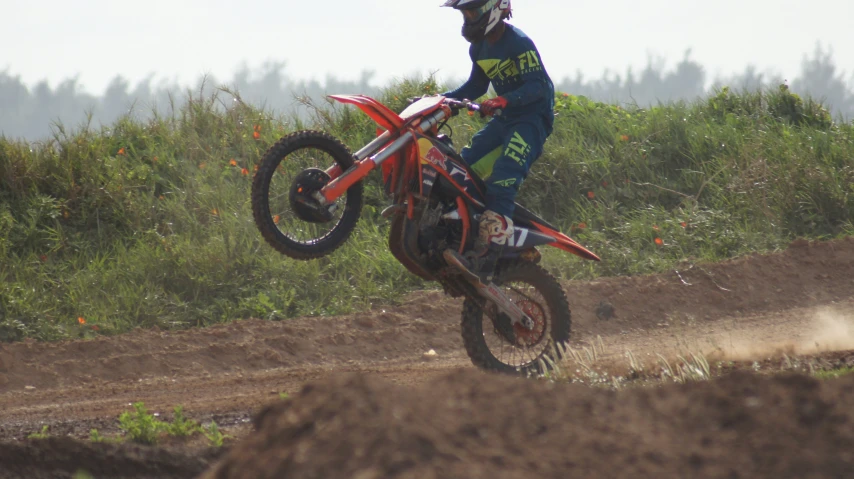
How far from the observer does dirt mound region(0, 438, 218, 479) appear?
12.8 feet

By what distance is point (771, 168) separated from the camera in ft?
36.1

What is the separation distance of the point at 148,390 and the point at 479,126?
21.3ft

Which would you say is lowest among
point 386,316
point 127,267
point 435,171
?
point 386,316

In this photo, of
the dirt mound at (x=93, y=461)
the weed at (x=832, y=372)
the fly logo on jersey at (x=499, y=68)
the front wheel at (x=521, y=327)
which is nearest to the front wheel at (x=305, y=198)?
the front wheel at (x=521, y=327)

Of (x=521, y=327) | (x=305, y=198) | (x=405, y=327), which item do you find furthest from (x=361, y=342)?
(x=305, y=198)

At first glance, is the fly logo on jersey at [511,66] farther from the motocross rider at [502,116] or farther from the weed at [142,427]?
the weed at [142,427]

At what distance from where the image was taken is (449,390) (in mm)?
3010

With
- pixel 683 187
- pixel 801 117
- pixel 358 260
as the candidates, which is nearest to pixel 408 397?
pixel 358 260

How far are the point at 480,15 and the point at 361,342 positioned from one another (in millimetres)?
3013

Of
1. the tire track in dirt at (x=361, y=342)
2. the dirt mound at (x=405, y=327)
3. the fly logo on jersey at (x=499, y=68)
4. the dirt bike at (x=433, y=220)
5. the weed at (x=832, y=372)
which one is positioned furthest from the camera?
the dirt mound at (x=405, y=327)

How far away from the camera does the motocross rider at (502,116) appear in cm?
608

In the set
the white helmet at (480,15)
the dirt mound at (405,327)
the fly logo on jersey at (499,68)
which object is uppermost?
the white helmet at (480,15)

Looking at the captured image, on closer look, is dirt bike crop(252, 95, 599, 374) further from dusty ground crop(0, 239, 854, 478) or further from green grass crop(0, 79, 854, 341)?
green grass crop(0, 79, 854, 341)

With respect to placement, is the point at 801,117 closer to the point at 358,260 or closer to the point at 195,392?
the point at 358,260
